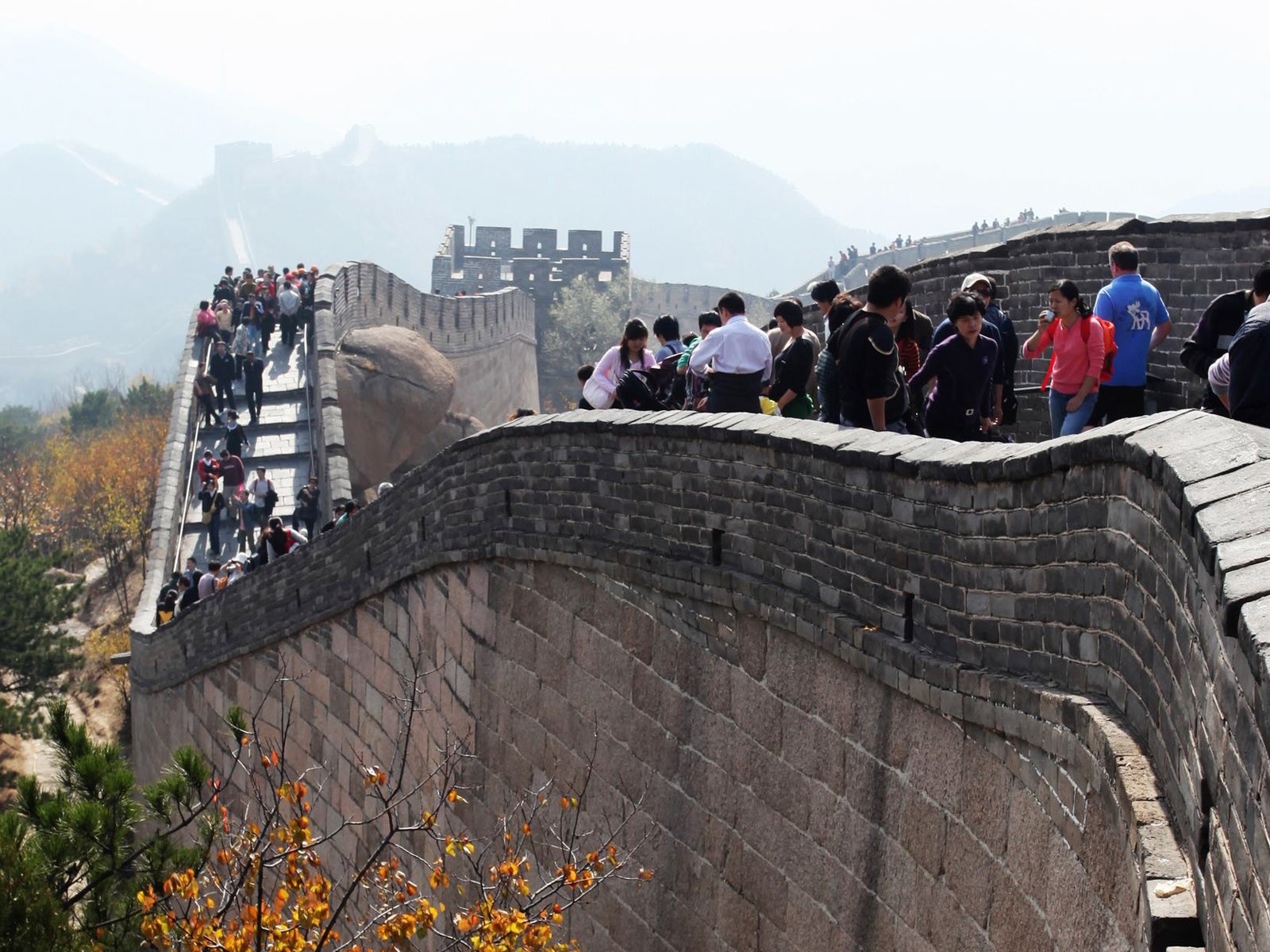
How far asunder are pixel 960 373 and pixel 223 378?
53.4 ft

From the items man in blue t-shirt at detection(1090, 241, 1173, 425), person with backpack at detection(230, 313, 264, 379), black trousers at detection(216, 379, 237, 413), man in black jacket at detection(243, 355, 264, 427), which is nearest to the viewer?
man in blue t-shirt at detection(1090, 241, 1173, 425)

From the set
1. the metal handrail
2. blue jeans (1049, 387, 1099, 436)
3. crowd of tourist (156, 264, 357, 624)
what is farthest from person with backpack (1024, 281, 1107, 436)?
the metal handrail

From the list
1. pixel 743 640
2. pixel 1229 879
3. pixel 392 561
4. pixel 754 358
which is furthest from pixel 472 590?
pixel 1229 879

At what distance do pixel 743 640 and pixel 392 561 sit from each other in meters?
4.52

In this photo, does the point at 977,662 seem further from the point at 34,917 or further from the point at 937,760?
the point at 34,917

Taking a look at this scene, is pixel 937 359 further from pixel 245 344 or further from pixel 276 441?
pixel 245 344

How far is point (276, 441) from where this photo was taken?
21078 millimetres

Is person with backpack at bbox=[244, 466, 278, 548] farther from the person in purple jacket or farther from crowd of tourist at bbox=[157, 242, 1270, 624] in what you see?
the person in purple jacket

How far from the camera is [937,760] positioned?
16.6 feet

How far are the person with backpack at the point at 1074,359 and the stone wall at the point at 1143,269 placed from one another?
4.91ft

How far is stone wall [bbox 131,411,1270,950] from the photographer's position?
3232 mm

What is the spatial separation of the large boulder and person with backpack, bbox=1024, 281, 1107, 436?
17.0m

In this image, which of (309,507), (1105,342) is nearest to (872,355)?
(1105,342)

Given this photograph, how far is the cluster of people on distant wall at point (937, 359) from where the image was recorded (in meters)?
6.34
